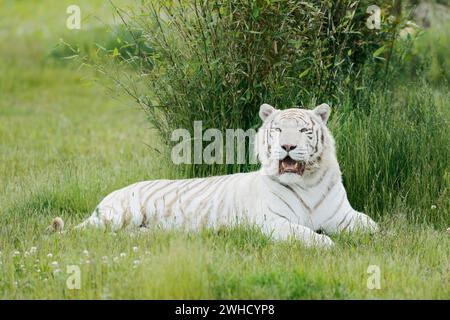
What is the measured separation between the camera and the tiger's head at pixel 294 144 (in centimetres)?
657

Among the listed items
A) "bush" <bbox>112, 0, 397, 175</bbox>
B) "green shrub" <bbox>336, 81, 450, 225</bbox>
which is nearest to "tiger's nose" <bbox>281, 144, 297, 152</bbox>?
"green shrub" <bbox>336, 81, 450, 225</bbox>

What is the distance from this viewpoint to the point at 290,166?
21.7ft

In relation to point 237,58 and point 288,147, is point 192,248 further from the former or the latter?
point 237,58

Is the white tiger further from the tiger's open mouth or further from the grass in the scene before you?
the grass

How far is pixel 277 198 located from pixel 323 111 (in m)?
0.79

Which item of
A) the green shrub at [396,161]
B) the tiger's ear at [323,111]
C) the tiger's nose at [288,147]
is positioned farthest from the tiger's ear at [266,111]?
the green shrub at [396,161]

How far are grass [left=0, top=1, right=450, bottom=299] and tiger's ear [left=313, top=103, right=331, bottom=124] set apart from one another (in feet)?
2.61

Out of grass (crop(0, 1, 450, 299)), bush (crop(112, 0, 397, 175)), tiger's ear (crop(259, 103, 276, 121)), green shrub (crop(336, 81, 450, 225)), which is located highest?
bush (crop(112, 0, 397, 175))

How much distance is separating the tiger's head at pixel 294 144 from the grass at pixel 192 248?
54cm

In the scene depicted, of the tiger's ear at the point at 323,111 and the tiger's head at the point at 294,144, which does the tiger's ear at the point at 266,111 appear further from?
the tiger's ear at the point at 323,111

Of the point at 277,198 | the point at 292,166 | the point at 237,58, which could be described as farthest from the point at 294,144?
the point at 237,58

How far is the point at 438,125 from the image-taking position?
25.5 feet

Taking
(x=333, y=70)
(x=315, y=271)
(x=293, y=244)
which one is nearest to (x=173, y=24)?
(x=333, y=70)

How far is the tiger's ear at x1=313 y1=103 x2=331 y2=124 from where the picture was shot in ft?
22.5
